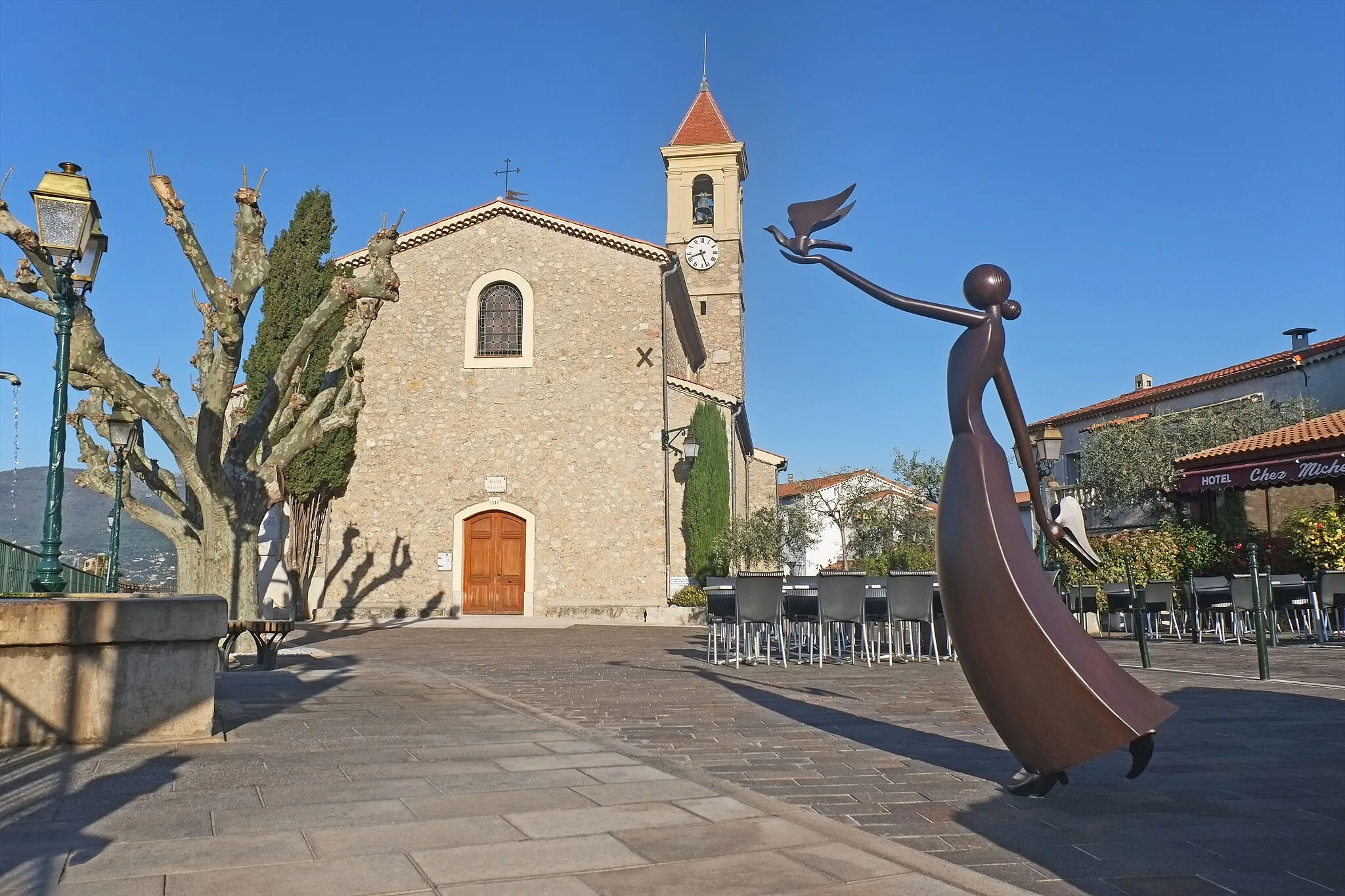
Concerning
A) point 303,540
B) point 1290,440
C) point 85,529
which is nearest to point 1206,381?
point 1290,440

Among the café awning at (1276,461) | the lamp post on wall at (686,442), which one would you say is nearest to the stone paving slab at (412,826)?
the café awning at (1276,461)

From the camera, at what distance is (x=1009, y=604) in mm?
3939

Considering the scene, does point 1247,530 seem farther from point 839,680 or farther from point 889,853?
point 889,853

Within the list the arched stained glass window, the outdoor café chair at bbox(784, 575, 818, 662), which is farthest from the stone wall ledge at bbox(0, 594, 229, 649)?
the arched stained glass window

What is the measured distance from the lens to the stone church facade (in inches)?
824

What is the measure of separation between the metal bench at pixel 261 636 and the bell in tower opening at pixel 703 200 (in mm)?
24029

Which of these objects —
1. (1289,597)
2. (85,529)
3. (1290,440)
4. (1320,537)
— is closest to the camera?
(1289,597)

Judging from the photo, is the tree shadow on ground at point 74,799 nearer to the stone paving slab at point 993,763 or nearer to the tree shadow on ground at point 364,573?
the stone paving slab at point 993,763

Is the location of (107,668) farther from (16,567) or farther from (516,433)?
(516,433)

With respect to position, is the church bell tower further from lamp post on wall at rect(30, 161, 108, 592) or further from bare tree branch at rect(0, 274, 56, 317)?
lamp post on wall at rect(30, 161, 108, 592)

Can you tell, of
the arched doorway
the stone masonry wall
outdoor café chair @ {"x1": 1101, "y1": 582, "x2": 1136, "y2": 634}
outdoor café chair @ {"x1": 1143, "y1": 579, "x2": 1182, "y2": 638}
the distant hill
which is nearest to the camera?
outdoor café chair @ {"x1": 1143, "y1": 579, "x2": 1182, "y2": 638}

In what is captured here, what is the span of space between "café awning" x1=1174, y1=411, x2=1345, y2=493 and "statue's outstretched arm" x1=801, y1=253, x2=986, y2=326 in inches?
501

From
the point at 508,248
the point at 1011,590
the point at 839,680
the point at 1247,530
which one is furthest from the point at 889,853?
the point at 508,248

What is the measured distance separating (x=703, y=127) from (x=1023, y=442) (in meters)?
30.5
